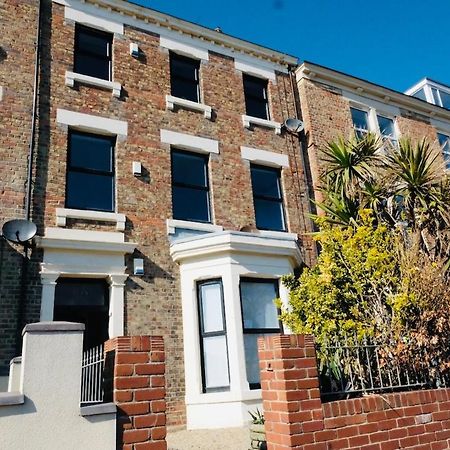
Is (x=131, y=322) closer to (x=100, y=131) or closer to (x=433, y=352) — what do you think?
(x=100, y=131)

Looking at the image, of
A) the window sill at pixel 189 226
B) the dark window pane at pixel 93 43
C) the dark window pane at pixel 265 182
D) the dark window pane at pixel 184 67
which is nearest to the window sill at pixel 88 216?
the window sill at pixel 189 226

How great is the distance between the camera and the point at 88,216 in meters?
8.85

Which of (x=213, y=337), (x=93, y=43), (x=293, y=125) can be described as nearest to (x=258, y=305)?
(x=213, y=337)

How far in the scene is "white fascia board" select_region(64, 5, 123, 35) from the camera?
Answer: 10555 millimetres

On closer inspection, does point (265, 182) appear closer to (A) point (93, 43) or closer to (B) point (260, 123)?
(B) point (260, 123)

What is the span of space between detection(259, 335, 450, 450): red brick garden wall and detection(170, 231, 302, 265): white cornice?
476 cm

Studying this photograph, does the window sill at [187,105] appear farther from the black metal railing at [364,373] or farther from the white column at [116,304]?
the black metal railing at [364,373]

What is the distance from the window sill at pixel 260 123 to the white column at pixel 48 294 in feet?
21.1

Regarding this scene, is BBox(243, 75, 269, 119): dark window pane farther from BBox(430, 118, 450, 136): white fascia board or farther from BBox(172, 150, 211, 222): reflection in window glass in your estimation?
BBox(430, 118, 450, 136): white fascia board

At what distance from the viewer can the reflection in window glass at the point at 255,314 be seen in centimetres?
873

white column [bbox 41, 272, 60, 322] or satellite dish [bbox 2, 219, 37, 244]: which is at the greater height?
satellite dish [bbox 2, 219, 37, 244]

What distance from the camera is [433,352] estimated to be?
5.34 metres

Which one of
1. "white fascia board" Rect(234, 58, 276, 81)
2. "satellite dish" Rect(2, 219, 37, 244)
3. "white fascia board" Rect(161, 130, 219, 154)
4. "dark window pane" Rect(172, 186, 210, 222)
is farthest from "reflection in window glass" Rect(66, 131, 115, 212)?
"white fascia board" Rect(234, 58, 276, 81)

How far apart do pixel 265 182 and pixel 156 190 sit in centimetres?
327
